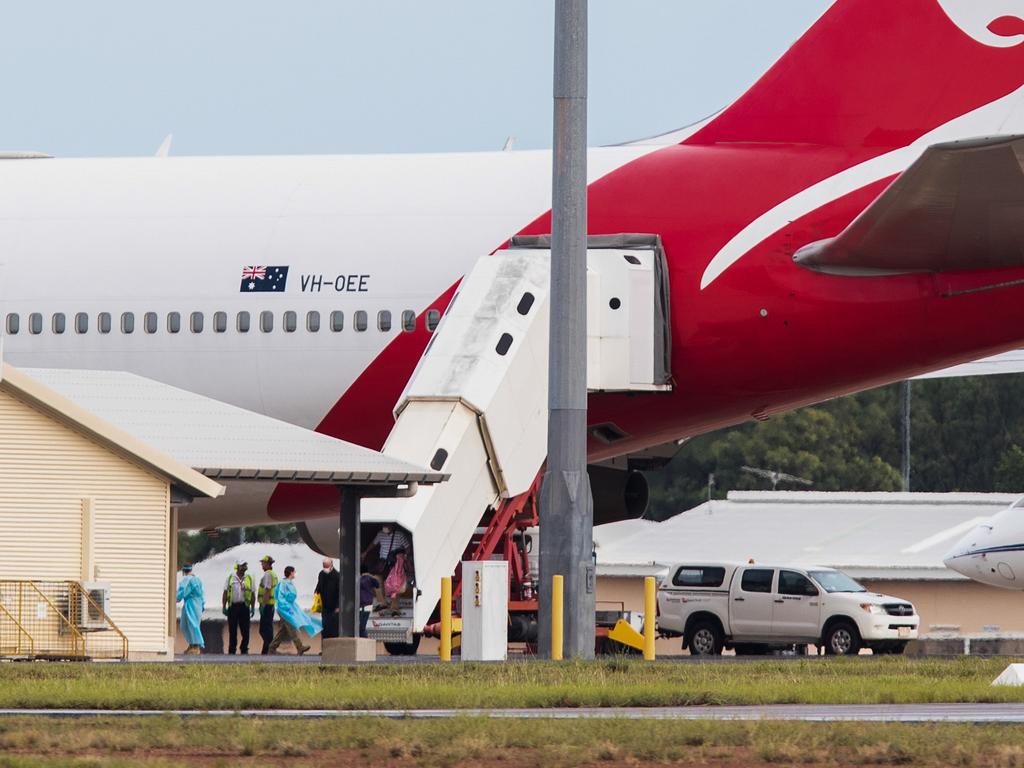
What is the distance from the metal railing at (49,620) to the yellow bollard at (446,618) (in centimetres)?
380

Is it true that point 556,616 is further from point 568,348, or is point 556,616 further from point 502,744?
point 502,744

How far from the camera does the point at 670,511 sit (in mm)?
94938

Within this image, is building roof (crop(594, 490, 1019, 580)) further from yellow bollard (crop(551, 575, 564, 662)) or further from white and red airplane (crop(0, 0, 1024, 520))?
yellow bollard (crop(551, 575, 564, 662))

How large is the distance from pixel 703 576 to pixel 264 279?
11666mm

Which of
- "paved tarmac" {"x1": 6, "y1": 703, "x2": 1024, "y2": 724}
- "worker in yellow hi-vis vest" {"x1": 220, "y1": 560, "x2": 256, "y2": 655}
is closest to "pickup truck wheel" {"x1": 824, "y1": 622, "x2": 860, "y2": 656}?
"worker in yellow hi-vis vest" {"x1": 220, "y1": 560, "x2": 256, "y2": 655}

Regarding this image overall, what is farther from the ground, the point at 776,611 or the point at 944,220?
the point at 944,220

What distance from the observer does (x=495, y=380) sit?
27859 millimetres

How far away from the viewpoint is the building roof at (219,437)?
25703 mm

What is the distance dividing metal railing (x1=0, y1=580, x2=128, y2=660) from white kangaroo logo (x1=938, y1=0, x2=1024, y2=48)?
45.4ft

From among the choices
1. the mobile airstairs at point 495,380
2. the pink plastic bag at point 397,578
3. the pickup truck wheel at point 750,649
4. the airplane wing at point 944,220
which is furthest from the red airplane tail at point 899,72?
the pickup truck wheel at point 750,649

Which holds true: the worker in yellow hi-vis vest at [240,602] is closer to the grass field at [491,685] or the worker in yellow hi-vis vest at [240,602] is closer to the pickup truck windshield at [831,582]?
the pickup truck windshield at [831,582]

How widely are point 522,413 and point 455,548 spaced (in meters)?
2.24

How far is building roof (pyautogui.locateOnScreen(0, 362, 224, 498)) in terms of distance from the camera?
2495 centimetres

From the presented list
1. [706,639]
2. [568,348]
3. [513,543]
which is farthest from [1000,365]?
[568,348]
